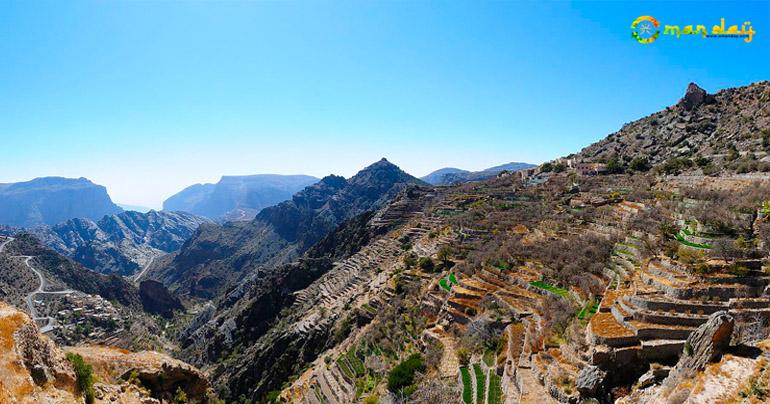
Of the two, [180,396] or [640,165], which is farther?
[640,165]

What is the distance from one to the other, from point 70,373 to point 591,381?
49.1 ft

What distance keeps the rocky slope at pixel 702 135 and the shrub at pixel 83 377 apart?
52168 millimetres

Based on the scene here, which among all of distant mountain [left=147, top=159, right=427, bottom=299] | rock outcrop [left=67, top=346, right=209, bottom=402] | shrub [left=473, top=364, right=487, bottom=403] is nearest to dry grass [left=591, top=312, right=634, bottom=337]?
shrub [left=473, top=364, right=487, bottom=403]

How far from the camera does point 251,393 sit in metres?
43.7

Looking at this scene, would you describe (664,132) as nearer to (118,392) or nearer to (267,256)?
(118,392)

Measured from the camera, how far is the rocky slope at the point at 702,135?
4788cm

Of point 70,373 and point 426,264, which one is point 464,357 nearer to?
point 70,373

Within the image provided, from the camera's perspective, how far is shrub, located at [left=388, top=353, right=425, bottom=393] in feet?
71.3

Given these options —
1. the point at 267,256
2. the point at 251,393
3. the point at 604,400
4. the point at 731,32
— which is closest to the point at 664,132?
the point at 731,32

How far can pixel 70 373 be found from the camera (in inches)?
335

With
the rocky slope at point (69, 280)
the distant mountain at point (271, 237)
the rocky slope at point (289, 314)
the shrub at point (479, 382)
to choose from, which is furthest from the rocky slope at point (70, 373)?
the distant mountain at point (271, 237)

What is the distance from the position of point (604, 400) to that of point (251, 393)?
42.6 m

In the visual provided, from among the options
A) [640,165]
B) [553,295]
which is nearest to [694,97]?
[640,165]

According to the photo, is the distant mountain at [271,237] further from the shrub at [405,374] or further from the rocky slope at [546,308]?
the shrub at [405,374]
